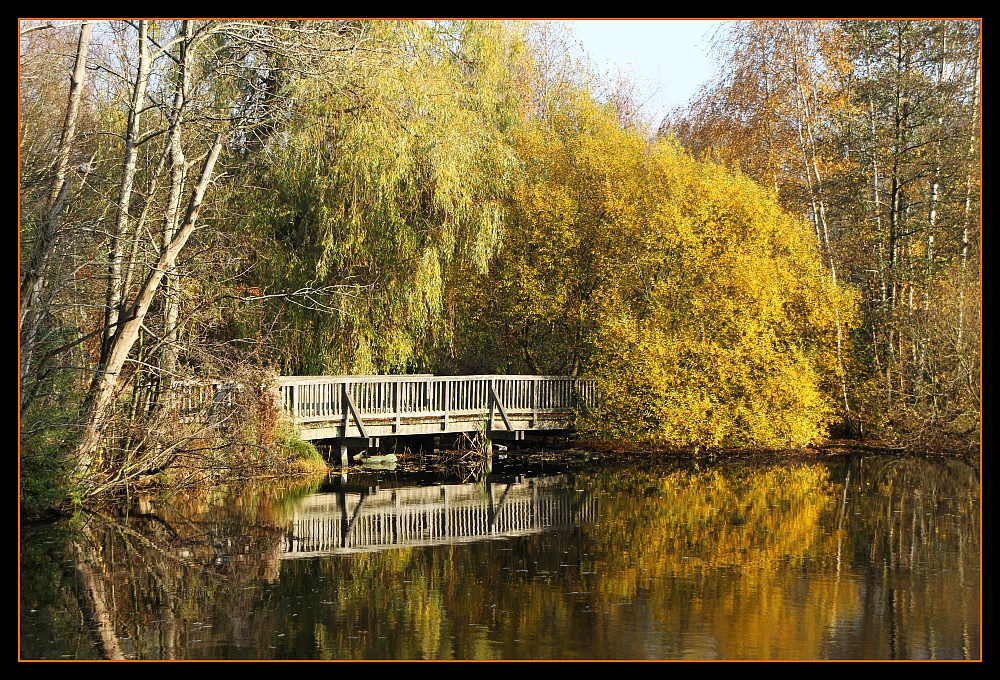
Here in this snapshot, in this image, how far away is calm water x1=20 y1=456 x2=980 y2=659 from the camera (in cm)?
881

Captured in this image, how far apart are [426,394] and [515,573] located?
10097 mm

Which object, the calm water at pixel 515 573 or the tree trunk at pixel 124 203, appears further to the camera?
the tree trunk at pixel 124 203

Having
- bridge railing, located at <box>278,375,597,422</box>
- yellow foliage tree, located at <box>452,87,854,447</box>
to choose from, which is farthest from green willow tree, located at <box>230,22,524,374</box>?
yellow foliage tree, located at <box>452,87,854,447</box>

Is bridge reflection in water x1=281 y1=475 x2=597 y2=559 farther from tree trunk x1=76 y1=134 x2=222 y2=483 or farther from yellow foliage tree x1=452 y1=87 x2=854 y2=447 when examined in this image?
yellow foliage tree x1=452 y1=87 x2=854 y2=447

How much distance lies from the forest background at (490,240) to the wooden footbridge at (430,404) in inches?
30.3

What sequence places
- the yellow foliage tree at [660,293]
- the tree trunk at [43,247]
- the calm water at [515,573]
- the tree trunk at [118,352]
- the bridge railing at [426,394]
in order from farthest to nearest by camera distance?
the yellow foliage tree at [660,293], the bridge railing at [426,394], the tree trunk at [118,352], the tree trunk at [43,247], the calm water at [515,573]

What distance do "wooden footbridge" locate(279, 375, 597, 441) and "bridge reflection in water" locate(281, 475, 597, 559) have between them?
7.94 feet

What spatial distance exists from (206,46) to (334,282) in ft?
16.6

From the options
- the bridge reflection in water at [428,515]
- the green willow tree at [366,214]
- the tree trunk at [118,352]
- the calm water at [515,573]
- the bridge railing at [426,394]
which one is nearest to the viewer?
the calm water at [515,573]

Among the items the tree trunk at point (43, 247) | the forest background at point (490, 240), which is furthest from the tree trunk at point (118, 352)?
the tree trunk at point (43, 247)

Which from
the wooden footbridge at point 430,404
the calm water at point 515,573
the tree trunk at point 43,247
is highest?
the tree trunk at point 43,247

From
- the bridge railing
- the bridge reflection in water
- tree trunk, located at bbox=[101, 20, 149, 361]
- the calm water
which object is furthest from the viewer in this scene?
the bridge railing

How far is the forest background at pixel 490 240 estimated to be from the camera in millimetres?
15758

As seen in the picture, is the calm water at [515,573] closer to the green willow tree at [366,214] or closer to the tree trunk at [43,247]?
the tree trunk at [43,247]
